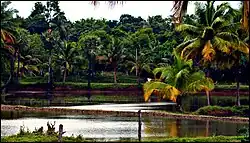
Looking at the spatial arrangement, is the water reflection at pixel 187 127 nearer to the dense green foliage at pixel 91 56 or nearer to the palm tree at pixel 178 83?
the palm tree at pixel 178 83

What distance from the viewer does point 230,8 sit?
30.3 metres

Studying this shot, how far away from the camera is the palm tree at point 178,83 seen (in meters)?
28.5

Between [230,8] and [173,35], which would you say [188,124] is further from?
[173,35]

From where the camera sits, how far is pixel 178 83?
95.2 ft

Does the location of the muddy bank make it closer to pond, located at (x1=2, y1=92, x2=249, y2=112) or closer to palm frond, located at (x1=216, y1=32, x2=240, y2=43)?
palm frond, located at (x1=216, y1=32, x2=240, y2=43)

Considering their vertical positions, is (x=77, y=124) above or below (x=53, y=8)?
below

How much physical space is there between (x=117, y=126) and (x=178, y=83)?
770cm

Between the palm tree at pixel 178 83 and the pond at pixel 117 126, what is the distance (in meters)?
2.40

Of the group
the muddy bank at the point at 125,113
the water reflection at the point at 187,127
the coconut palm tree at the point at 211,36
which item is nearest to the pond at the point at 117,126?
the water reflection at the point at 187,127

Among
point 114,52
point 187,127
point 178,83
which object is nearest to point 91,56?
point 114,52

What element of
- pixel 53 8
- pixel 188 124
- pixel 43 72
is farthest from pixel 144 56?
pixel 188 124

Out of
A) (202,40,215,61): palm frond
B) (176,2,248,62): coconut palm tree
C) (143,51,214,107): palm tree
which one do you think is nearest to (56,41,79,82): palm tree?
(176,2,248,62): coconut palm tree

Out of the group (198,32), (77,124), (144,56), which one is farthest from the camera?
(144,56)

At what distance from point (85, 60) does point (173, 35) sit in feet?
41.0
